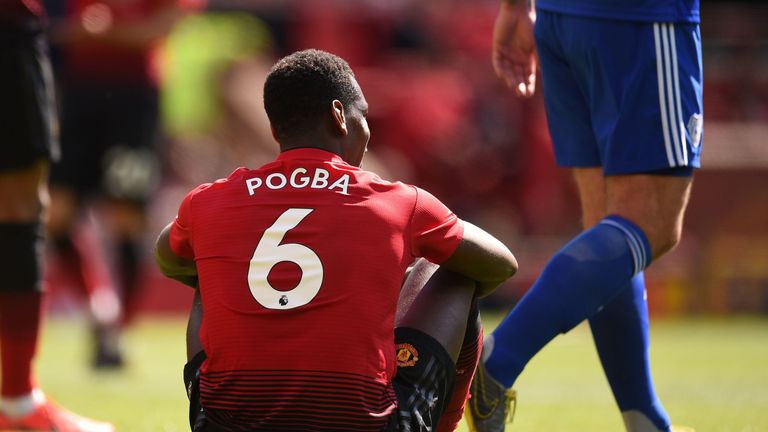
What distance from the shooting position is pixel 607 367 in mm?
3516

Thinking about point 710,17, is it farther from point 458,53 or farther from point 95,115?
point 95,115

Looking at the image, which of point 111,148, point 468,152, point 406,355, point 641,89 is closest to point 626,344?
point 641,89

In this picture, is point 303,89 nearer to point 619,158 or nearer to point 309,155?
point 309,155

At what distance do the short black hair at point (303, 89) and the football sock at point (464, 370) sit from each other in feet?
2.03

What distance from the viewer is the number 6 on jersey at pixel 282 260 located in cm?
273

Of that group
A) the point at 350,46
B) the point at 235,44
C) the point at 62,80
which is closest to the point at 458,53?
the point at 350,46

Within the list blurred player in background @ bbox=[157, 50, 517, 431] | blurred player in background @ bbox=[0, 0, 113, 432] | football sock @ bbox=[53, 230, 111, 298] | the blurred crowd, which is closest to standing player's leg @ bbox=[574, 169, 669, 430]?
blurred player in background @ bbox=[157, 50, 517, 431]

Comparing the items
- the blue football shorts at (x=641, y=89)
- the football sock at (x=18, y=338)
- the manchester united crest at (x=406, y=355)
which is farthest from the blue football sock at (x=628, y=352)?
the football sock at (x=18, y=338)

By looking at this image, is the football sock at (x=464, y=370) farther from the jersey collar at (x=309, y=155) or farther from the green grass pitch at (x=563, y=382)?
the green grass pitch at (x=563, y=382)

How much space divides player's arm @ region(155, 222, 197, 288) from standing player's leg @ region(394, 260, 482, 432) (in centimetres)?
54

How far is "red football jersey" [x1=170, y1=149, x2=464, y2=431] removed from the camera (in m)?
2.73

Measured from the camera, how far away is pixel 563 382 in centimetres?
641

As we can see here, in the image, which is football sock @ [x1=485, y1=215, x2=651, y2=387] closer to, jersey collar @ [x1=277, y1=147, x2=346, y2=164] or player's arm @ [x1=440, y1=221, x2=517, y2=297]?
player's arm @ [x1=440, y1=221, x2=517, y2=297]

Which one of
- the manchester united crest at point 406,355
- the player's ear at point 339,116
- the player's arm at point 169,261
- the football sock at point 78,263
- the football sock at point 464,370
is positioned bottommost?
the football sock at point 78,263
